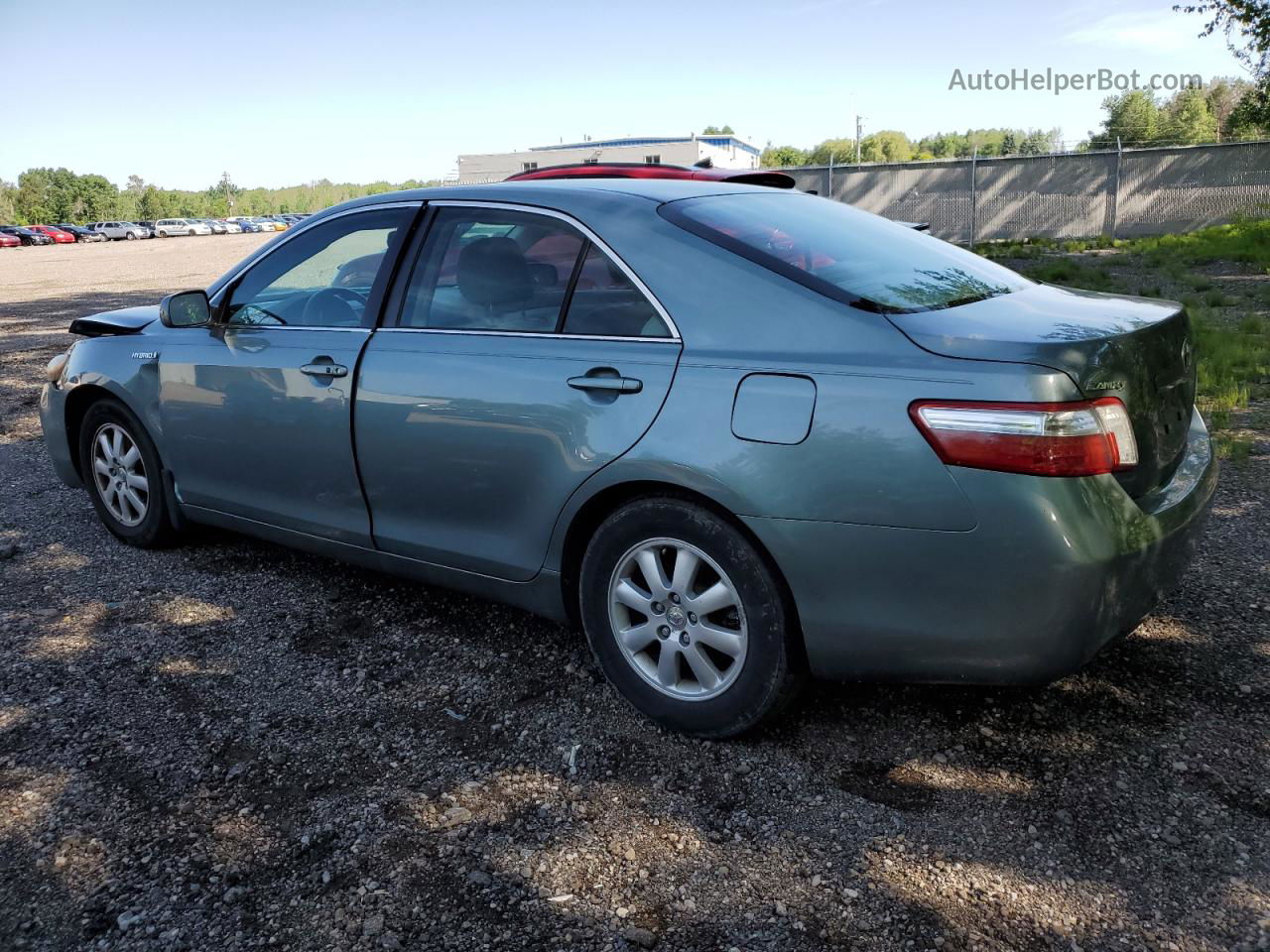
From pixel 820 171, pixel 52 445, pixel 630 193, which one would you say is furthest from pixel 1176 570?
pixel 820 171

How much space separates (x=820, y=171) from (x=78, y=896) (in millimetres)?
26988

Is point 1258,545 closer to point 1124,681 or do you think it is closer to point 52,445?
point 1124,681

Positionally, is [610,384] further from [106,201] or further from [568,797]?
[106,201]

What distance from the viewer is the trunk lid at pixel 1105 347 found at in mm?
2639

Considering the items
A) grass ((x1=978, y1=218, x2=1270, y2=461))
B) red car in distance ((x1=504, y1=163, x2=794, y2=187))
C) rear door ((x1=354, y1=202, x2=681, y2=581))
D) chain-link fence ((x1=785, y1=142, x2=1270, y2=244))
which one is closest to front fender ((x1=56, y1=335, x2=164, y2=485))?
rear door ((x1=354, y1=202, x2=681, y2=581))

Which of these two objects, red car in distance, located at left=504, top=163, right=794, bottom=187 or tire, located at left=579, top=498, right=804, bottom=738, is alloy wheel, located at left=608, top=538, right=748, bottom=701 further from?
red car in distance, located at left=504, top=163, right=794, bottom=187

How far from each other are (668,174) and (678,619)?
4.98 metres

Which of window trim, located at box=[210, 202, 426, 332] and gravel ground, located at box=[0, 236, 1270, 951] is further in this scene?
window trim, located at box=[210, 202, 426, 332]

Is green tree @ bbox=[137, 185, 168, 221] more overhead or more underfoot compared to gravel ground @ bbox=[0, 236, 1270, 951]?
more overhead

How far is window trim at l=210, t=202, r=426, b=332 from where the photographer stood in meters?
3.85

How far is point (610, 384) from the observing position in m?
3.12

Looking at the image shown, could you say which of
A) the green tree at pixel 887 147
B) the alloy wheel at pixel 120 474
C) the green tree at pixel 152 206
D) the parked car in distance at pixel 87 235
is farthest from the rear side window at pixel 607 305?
the green tree at pixel 887 147

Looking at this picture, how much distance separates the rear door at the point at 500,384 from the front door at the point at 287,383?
0.52 ft

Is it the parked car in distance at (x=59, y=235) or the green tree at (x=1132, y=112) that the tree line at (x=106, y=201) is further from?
the green tree at (x=1132, y=112)
